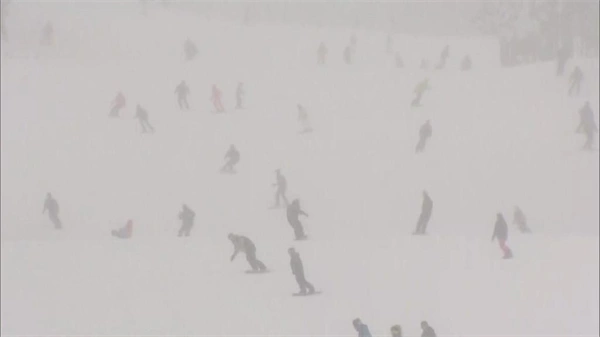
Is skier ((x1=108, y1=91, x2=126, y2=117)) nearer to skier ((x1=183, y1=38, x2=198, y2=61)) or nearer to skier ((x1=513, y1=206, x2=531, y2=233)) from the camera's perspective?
skier ((x1=183, y1=38, x2=198, y2=61))

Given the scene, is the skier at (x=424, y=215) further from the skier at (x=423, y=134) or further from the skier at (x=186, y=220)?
the skier at (x=423, y=134)

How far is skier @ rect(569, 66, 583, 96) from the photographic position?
2642 centimetres

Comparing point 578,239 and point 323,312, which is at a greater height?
point 578,239

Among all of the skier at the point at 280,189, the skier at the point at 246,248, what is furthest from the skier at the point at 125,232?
the skier at the point at 246,248

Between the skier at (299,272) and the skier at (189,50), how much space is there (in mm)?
21818

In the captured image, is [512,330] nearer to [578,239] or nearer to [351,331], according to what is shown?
[351,331]

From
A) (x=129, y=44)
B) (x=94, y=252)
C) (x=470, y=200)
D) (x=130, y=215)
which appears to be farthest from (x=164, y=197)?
(x=129, y=44)

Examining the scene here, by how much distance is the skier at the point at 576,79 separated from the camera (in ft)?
86.7

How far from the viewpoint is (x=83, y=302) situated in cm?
1433

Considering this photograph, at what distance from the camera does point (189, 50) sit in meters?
34.9

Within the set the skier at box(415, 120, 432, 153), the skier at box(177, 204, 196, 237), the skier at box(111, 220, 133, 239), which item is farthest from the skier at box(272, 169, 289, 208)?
the skier at box(415, 120, 432, 153)

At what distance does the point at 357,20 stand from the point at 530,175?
57.2ft

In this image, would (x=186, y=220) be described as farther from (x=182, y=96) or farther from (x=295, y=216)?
(x=182, y=96)

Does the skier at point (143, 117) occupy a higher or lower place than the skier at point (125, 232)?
higher
